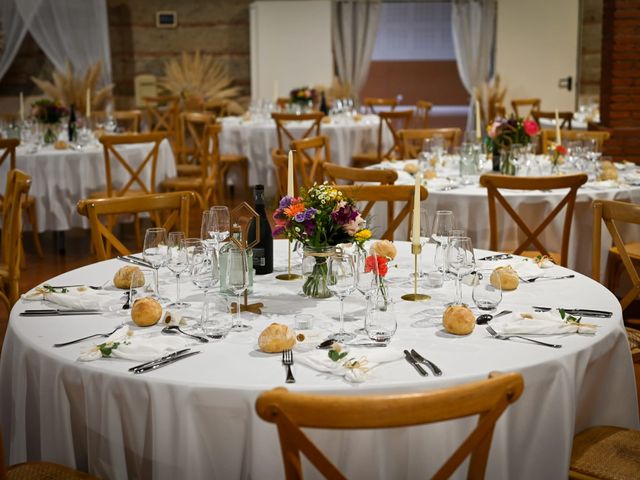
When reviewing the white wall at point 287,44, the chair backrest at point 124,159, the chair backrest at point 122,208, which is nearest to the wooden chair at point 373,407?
the chair backrest at point 122,208

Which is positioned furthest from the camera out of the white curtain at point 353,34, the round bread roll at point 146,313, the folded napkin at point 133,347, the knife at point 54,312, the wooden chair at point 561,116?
the white curtain at point 353,34

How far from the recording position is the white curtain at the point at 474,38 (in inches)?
484

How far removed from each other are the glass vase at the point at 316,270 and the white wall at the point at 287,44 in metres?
9.66

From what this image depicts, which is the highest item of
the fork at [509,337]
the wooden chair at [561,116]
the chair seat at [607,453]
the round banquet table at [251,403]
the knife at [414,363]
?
the wooden chair at [561,116]

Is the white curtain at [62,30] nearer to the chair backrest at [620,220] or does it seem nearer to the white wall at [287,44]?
the white wall at [287,44]

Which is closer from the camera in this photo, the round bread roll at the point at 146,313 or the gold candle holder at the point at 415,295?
the round bread roll at the point at 146,313

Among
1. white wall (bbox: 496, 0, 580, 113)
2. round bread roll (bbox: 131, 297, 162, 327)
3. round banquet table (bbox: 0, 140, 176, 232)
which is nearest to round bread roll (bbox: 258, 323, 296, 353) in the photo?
round bread roll (bbox: 131, 297, 162, 327)

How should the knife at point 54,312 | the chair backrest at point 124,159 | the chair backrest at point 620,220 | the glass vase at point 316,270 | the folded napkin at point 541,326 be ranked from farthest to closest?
the chair backrest at point 124,159
the chair backrest at point 620,220
the glass vase at point 316,270
the knife at point 54,312
the folded napkin at point 541,326

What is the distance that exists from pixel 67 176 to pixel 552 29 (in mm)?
7449

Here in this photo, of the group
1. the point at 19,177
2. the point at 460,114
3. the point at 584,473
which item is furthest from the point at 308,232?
the point at 460,114

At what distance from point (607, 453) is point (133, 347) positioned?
1261 mm

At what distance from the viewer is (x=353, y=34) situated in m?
12.6

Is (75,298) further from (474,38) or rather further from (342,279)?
(474,38)

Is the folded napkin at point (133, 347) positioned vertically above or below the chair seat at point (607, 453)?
above
